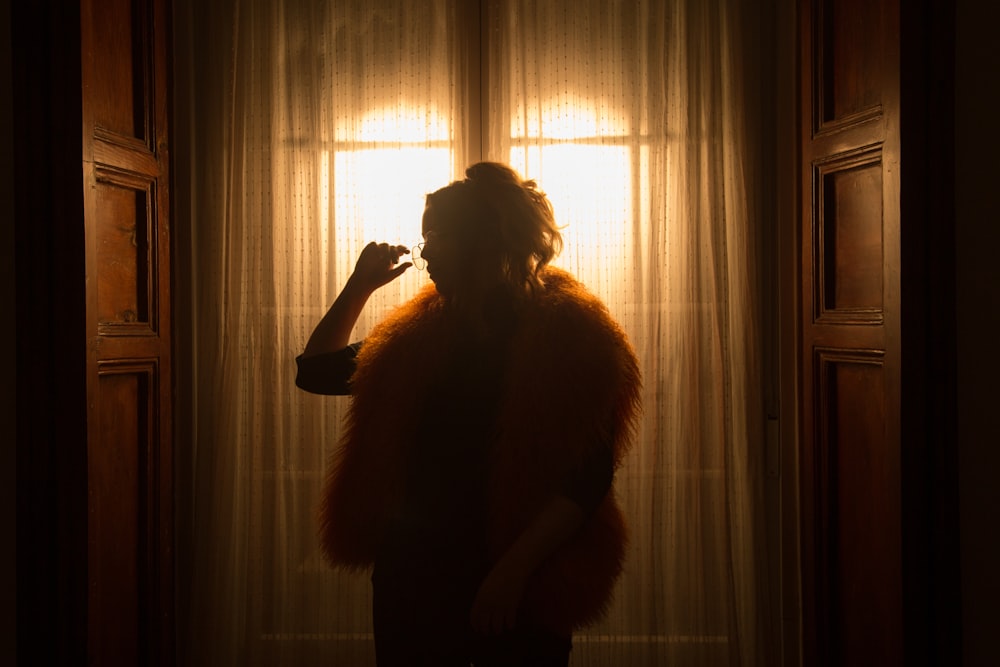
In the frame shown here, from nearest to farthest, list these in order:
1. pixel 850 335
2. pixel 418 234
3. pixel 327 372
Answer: pixel 327 372
pixel 850 335
pixel 418 234

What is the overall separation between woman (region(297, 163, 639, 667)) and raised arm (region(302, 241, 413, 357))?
0.12m

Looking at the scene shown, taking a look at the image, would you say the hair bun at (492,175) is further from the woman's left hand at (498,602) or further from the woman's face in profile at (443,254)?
the woman's left hand at (498,602)

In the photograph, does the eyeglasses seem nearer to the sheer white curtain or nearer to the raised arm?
the raised arm

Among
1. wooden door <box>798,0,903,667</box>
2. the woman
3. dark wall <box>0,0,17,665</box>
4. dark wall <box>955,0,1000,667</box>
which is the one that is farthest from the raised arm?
dark wall <box>955,0,1000,667</box>

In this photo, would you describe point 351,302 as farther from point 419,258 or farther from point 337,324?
point 419,258

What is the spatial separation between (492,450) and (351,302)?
421 millimetres

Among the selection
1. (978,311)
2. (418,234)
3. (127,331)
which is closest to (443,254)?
(418,234)

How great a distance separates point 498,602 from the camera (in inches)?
54.4

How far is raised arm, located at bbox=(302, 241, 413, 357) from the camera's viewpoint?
163 cm

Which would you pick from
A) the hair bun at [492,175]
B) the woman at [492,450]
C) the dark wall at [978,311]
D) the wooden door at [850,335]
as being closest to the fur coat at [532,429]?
the woman at [492,450]

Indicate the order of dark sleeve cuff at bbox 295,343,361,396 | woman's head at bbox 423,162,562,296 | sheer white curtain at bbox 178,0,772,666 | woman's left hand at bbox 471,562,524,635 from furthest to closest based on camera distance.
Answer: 1. sheer white curtain at bbox 178,0,772,666
2. dark sleeve cuff at bbox 295,343,361,396
3. woman's head at bbox 423,162,562,296
4. woman's left hand at bbox 471,562,524,635

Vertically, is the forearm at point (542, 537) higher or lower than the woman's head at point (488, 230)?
lower

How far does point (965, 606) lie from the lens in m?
1.52

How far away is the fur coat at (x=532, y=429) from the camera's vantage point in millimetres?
1436
